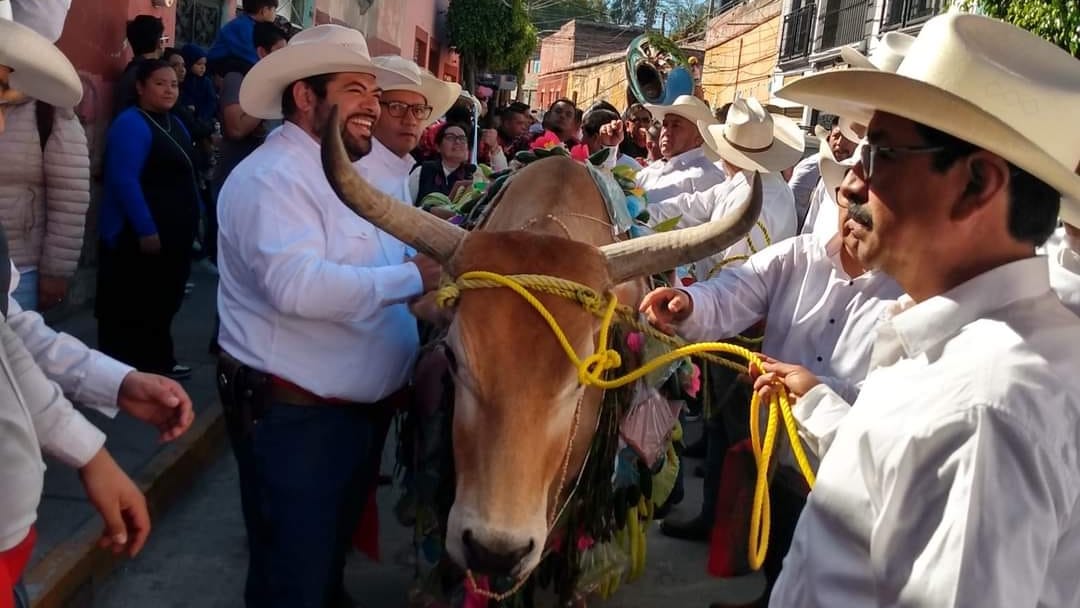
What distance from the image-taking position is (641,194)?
476 centimetres

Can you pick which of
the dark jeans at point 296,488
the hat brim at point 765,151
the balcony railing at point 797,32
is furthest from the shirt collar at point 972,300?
the balcony railing at point 797,32

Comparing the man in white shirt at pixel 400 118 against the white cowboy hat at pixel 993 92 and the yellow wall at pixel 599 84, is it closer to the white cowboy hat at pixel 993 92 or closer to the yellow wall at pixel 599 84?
the white cowboy hat at pixel 993 92

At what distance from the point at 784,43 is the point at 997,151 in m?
25.2

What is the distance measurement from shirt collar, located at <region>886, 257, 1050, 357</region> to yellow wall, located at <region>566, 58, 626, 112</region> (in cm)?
2916

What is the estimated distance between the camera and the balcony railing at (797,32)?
A: 2364 centimetres

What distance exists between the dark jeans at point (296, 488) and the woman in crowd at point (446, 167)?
3834 mm

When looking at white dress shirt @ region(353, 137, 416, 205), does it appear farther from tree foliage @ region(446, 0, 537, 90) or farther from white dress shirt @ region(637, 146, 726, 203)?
tree foliage @ region(446, 0, 537, 90)

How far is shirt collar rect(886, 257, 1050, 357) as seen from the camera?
1661 mm

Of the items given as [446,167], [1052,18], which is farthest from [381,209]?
[1052,18]

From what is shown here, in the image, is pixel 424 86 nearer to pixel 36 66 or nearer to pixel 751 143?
pixel 751 143

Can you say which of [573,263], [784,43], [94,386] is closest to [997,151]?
[573,263]

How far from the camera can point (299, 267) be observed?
3029 millimetres

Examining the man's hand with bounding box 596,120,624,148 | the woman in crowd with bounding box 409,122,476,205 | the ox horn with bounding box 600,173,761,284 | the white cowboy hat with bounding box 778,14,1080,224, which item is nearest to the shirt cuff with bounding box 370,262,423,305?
the ox horn with bounding box 600,173,761,284

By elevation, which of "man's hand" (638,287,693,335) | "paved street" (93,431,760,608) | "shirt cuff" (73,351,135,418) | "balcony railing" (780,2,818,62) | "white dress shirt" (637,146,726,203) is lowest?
"paved street" (93,431,760,608)
